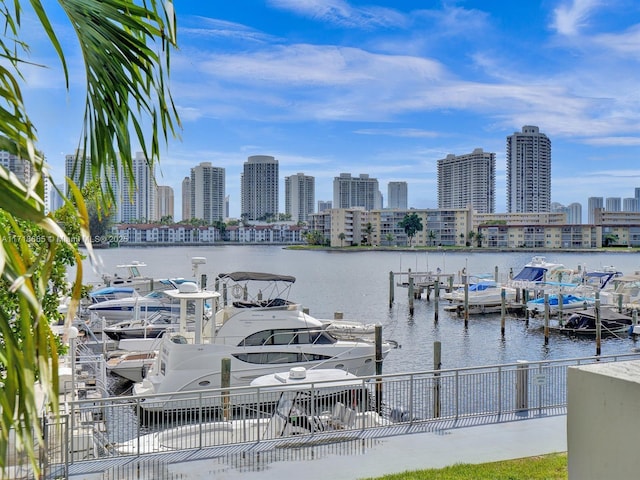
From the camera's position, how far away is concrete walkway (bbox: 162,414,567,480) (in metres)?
10.7

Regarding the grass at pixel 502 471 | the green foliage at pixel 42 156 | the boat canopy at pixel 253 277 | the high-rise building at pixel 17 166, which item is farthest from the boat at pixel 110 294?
the green foliage at pixel 42 156

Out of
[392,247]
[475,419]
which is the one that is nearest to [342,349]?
[475,419]

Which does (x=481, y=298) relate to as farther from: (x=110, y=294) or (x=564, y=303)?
(x=110, y=294)

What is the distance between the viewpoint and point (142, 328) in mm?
32562

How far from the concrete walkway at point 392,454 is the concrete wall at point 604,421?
3.84m

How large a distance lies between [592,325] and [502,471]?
35.2m

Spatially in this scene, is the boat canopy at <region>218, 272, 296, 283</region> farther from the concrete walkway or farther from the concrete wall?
the concrete wall

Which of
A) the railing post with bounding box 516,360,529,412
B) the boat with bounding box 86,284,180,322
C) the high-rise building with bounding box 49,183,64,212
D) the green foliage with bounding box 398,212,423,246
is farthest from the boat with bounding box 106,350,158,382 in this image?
the green foliage with bounding box 398,212,423,246

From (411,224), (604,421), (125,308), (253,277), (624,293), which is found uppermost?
(411,224)

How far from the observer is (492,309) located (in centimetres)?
5466

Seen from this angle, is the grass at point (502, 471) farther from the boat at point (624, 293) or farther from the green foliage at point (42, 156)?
the boat at point (624, 293)

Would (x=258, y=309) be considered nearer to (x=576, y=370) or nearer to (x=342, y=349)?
(x=342, y=349)

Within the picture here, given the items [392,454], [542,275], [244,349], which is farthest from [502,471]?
[542,275]

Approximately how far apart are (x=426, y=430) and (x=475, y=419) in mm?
1457
